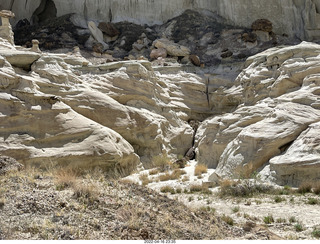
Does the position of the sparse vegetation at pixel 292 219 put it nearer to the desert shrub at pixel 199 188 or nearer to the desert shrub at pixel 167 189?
the desert shrub at pixel 199 188

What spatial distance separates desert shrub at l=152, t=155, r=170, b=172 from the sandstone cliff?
835 inches

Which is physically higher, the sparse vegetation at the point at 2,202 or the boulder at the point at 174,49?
the boulder at the point at 174,49

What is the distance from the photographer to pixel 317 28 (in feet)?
104

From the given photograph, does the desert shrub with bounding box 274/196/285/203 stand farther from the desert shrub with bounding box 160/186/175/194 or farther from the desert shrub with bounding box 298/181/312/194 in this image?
the desert shrub with bounding box 160/186/175/194

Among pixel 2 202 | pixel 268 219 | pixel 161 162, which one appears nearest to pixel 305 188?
pixel 268 219

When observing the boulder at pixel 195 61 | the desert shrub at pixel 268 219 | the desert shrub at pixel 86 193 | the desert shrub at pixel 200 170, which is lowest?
the desert shrub at pixel 200 170

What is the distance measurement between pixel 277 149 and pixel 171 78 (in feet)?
38.1

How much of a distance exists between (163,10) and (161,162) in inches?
977

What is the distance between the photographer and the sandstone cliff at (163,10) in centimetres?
3350

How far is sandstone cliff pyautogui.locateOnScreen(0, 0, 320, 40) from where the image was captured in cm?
3350

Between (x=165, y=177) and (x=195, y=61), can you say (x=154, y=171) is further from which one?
(x=195, y=61)

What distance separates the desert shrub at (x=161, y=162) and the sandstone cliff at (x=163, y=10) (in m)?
21.2

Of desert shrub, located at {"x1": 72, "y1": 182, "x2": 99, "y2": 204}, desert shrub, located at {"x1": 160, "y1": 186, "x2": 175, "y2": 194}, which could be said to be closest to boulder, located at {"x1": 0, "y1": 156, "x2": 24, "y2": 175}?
desert shrub, located at {"x1": 72, "y1": 182, "x2": 99, "y2": 204}

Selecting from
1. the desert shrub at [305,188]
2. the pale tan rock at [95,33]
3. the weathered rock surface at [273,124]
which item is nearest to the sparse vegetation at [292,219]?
the desert shrub at [305,188]
